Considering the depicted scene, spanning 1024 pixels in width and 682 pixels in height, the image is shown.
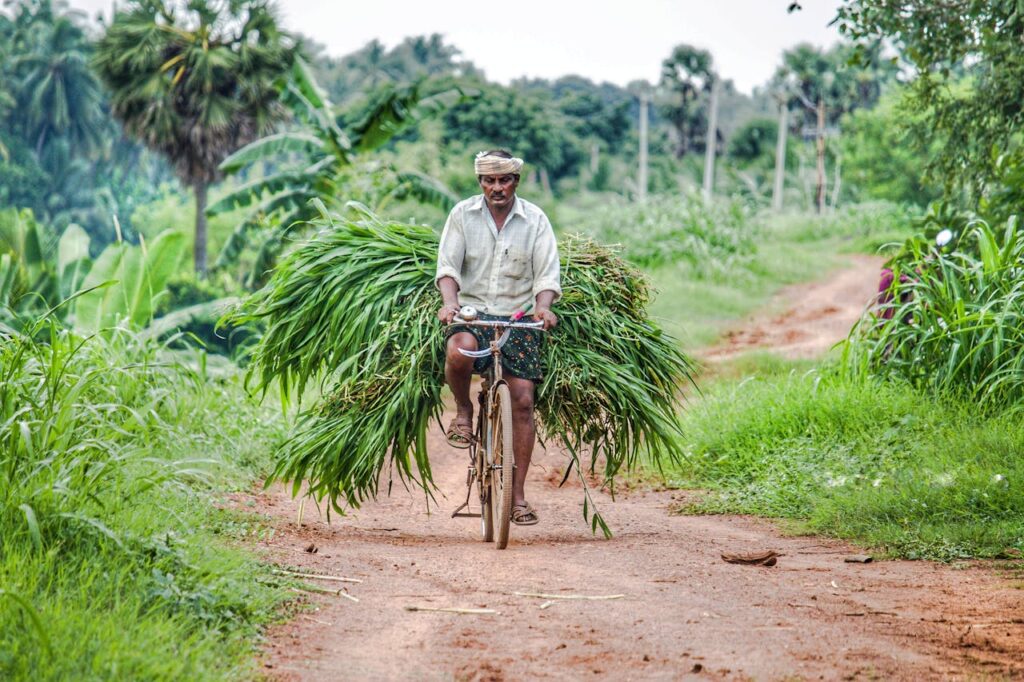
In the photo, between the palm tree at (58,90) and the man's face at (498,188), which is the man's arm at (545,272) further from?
the palm tree at (58,90)

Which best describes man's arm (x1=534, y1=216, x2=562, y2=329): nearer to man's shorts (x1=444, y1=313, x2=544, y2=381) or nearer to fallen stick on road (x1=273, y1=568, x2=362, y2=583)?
man's shorts (x1=444, y1=313, x2=544, y2=381)

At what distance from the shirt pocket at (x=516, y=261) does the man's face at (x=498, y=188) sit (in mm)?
239

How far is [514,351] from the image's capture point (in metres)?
5.64

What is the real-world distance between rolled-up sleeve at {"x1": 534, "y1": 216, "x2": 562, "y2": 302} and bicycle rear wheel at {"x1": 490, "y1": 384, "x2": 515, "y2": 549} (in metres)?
0.54

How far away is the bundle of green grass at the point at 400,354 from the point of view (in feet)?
18.8

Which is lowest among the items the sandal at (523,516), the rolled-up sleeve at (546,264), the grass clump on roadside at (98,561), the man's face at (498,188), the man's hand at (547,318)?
the sandal at (523,516)

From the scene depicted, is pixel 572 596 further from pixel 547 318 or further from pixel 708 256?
pixel 708 256

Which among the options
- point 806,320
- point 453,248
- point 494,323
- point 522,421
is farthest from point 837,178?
point 494,323

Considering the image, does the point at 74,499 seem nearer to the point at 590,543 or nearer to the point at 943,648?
the point at 590,543

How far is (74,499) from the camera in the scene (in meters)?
4.36

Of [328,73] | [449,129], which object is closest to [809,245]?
[449,129]

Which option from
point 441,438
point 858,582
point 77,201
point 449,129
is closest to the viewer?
point 858,582

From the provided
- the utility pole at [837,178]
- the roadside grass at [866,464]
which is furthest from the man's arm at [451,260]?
the utility pole at [837,178]

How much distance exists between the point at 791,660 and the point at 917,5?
6536 millimetres
